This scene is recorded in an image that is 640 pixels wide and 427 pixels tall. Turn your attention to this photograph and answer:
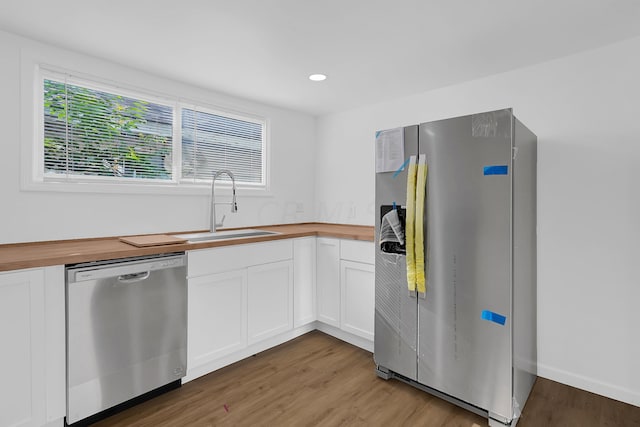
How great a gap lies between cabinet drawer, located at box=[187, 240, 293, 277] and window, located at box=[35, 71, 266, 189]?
89cm

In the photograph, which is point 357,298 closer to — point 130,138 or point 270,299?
point 270,299

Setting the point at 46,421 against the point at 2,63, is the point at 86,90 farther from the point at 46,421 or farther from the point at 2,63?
the point at 46,421

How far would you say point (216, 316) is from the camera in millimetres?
2312

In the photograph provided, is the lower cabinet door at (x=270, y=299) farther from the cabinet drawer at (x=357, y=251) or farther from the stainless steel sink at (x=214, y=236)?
the cabinet drawer at (x=357, y=251)

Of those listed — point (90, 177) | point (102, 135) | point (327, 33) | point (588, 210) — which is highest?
point (327, 33)

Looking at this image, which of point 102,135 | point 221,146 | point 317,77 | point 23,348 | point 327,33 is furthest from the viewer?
point 221,146

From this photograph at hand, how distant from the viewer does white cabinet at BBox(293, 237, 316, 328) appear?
2.89 m

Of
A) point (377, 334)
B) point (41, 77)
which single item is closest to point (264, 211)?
point (377, 334)

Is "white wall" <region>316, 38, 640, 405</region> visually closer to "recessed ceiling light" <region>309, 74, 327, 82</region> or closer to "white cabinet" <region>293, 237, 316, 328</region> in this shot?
"recessed ceiling light" <region>309, 74, 327, 82</region>

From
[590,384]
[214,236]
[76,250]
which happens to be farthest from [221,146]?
[590,384]

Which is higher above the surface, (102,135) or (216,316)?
Answer: (102,135)

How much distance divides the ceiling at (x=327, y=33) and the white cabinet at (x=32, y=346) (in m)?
1.42

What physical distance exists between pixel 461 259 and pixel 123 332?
199cm

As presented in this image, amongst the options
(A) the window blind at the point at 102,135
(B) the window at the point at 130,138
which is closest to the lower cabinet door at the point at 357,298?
(B) the window at the point at 130,138
